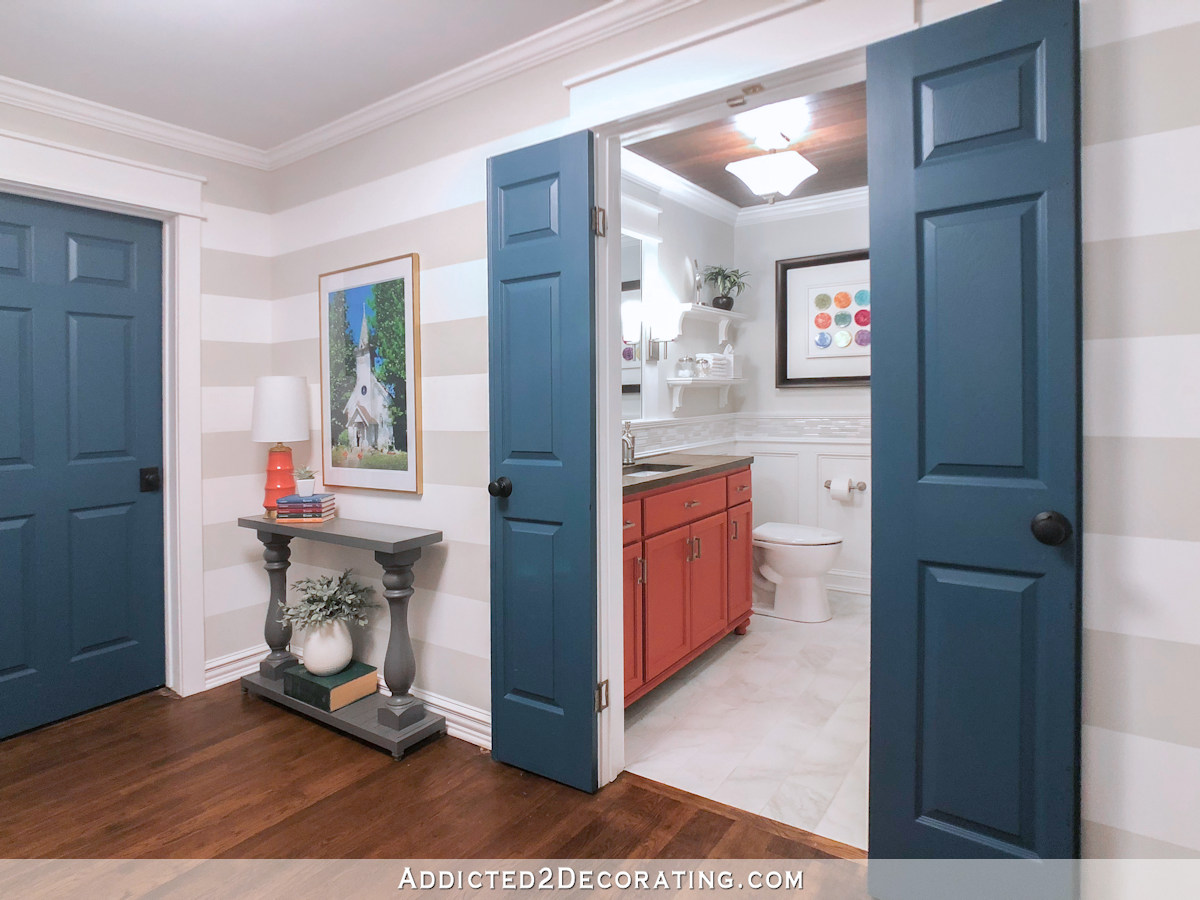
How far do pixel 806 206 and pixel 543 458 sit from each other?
10.0 ft

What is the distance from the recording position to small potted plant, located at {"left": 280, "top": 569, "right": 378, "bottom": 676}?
2.76 meters

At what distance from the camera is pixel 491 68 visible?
239 cm

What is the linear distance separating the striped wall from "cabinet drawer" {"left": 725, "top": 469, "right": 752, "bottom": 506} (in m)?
1.99

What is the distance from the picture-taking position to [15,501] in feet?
8.72

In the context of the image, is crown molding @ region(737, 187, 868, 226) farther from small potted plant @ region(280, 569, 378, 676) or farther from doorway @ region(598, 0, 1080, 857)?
small potted plant @ region(280, 569, 378, 676)

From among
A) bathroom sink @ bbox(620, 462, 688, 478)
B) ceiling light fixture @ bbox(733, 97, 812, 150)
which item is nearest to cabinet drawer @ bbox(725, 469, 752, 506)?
bathroom sink @ bbox(620, 462, 688, 478)

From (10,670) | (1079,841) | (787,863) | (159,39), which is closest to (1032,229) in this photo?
(1079,841)

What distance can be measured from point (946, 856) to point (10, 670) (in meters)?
3.23

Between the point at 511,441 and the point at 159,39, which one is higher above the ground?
the point at 159,39

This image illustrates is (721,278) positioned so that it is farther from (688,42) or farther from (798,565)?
(688,42)

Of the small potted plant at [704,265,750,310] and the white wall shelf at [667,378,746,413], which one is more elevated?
the small potted plant at [704,265,750,310]

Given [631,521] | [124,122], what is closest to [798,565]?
[631,521]

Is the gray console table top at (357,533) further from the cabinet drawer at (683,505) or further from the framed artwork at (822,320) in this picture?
the framed artwork at (822,320)

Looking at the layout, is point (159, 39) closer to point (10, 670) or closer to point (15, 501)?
point (15, 501)
